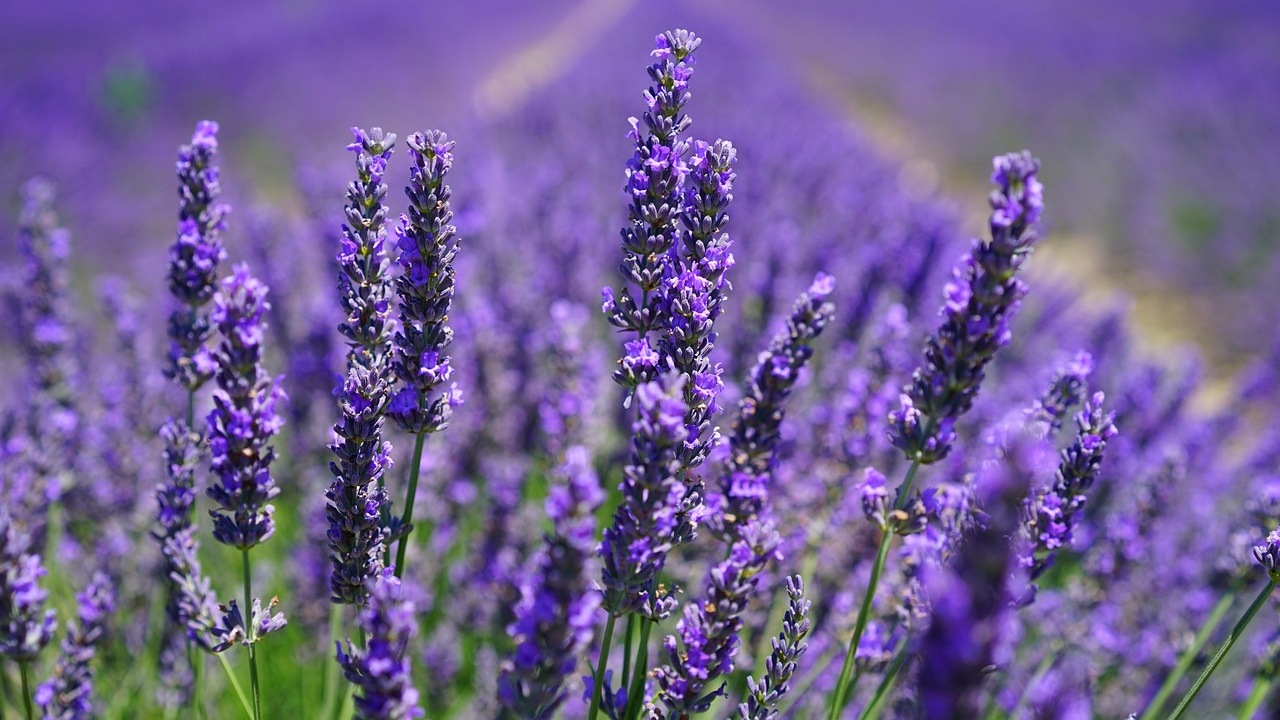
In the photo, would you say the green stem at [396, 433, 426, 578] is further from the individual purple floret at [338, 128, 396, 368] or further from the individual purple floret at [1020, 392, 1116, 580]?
the individual purple floret at [1020, 392, 1116, 580]

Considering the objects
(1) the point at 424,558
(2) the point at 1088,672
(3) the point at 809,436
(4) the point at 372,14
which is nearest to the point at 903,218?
(3) the point at 809,436

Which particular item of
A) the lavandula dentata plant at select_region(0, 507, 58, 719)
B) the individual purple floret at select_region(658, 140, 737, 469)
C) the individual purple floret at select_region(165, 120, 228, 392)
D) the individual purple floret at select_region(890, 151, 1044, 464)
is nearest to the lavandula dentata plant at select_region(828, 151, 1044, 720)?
the individual purple floret at select_region(890, 151, 1044, 464)

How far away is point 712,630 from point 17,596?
44.3 inches

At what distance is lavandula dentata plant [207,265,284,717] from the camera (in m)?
1.17

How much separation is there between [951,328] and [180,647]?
203 centimetres

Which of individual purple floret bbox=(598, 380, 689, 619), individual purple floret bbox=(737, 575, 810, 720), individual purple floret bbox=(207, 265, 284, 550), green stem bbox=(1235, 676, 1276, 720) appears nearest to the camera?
individual purple floret bbox=(598, 380, 689, 619)

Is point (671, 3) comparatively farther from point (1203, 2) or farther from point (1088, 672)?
point (1088, 672)

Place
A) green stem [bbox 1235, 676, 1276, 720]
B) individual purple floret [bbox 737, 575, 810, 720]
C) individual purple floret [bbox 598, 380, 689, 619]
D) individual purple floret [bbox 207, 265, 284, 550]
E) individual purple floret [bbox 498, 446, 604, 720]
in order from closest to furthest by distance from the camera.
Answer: individual purple floret [bbox 498, 446, 604, 720] < individual purple floret [bbox 598, 380, 689, 619] < individual purple floret [bbox 207, 265, 284, 550] < individual purple floret [bbox 737, 575, 810, 720] < green stem [bbox 1235, 676, 1276, 720]

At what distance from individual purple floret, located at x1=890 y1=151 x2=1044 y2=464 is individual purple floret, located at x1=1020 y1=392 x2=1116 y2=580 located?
0.25 meters

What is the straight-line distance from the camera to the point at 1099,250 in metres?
9.99

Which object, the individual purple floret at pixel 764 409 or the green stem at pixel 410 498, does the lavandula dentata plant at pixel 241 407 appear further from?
the individual purple floret at pixel 764 409

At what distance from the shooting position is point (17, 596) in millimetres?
1322

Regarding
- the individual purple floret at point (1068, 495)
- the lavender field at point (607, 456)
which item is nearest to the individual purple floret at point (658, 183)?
the lavender field at point (607, 456)

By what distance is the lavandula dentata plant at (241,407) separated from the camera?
1167 millimetres
